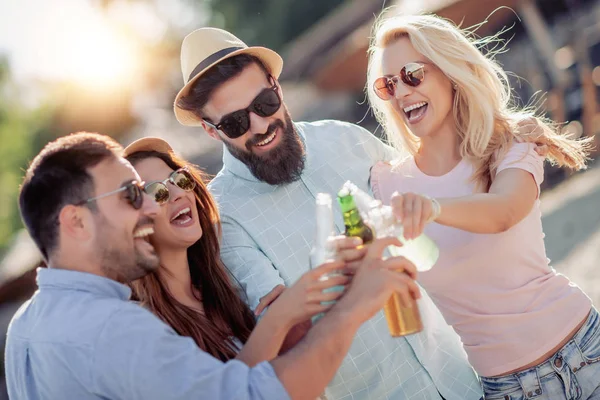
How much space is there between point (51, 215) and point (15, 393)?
0.61 meters

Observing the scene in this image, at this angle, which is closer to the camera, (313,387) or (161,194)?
(313,387)

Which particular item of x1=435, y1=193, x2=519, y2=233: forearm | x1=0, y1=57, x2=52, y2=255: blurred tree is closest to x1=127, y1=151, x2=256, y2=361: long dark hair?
x1=435, y1=193, x2=519, y2=233: forearm

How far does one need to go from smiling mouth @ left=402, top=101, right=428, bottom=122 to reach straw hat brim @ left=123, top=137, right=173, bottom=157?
1028mm

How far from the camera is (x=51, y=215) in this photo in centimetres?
247

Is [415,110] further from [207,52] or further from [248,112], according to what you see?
[207,52]

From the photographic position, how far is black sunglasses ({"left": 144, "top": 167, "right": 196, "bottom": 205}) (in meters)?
3.14

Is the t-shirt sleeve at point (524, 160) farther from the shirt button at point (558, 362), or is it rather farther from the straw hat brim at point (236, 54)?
the straw hat brim at point (236, 54)

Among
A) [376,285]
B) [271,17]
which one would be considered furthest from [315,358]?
[271,17]

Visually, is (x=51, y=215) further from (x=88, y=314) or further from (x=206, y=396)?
(x=206, y=396)

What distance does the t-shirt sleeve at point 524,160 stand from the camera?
2.94 metres

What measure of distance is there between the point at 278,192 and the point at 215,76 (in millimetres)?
615

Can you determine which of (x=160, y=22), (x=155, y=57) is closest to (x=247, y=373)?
(x=155, y=57)

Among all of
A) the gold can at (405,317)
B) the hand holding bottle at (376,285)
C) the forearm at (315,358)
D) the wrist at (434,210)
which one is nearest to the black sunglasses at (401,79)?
the wrist at (434,210)

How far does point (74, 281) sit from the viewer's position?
2.46 m
